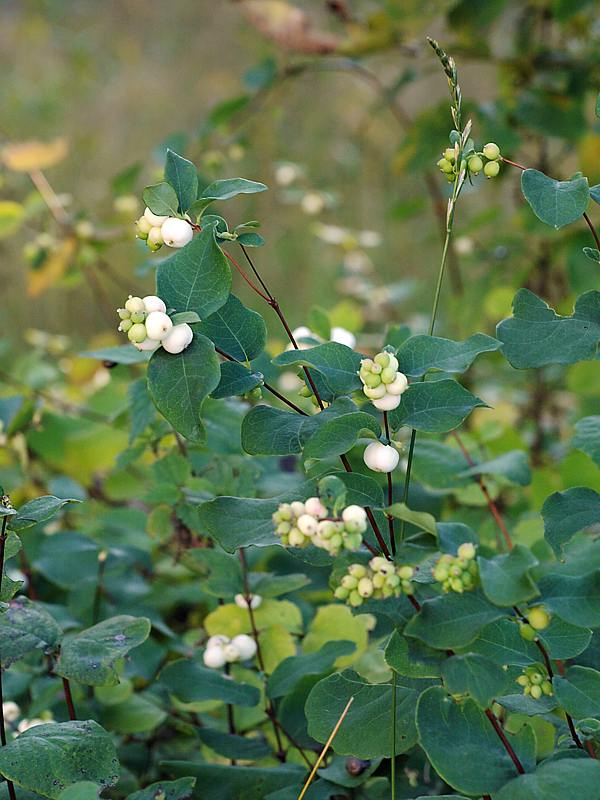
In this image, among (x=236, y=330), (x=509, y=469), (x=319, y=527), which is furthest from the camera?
(x=509, y=469)

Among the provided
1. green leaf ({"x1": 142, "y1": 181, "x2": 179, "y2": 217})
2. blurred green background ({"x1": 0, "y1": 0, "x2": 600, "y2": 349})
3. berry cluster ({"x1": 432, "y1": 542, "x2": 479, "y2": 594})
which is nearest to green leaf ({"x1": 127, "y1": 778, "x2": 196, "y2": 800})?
berry cluster ({"x1": 432, "y1": 542, "x2": 479, "y2": 594})

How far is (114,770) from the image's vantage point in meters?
0.48

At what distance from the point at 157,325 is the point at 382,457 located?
0.41 feet

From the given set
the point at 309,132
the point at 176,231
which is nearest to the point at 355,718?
the point at 176,231

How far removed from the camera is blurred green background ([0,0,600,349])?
127cm

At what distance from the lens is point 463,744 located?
445 millimetres

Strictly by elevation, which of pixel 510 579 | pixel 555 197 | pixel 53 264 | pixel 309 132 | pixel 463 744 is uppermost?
pixel 555 197

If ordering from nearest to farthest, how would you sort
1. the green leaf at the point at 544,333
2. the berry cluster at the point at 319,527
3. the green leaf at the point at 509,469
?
the berry cluster at the point at 319,527, the green leaf at the point at 544,333, the green leaf at the point at 509,469

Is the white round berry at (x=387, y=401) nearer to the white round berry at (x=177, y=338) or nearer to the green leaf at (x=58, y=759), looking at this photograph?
the white round berry at (x=177, y=338)

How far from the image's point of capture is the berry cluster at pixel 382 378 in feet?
1.39

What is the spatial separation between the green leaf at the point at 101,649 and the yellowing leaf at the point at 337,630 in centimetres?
20

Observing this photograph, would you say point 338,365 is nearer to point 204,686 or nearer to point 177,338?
point 177,338

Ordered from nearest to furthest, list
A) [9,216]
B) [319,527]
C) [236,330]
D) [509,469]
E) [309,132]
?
[319,527] < [236,330] < [509,469] < [9,216] < [309,132]

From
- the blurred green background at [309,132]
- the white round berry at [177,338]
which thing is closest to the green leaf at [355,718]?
the white round berry at [177,338]
